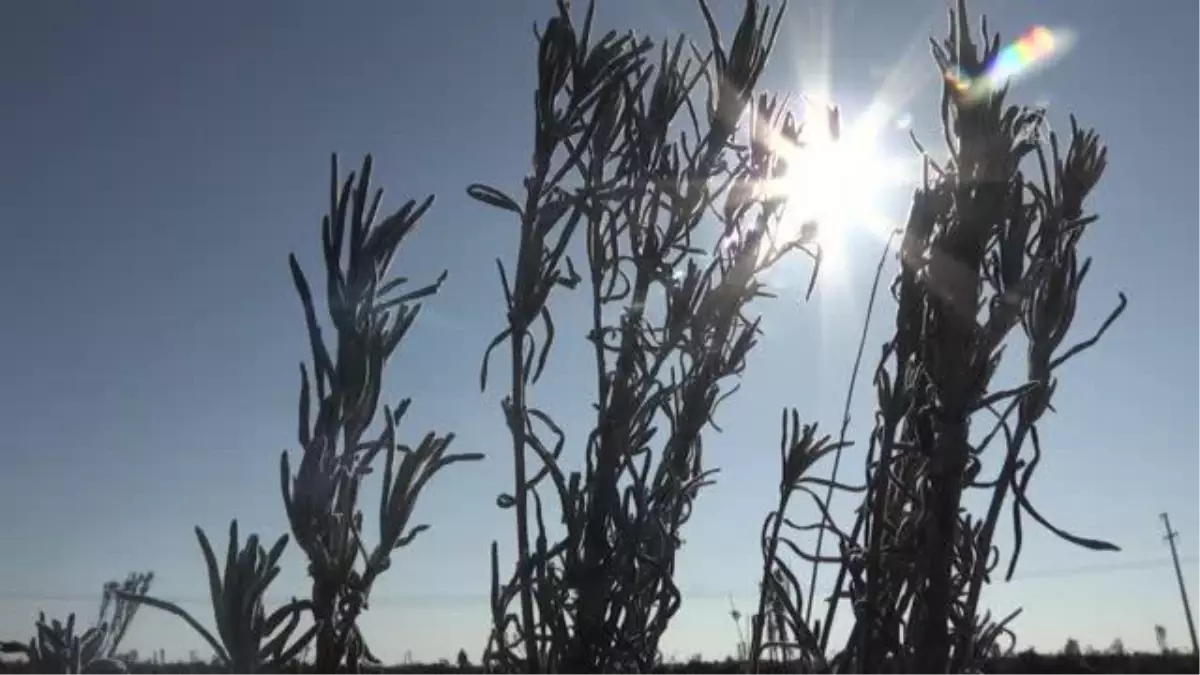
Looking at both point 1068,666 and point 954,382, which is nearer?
point 954,382

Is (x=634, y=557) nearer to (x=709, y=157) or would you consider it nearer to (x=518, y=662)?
(x=518, y=662)

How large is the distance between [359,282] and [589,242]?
616 mm

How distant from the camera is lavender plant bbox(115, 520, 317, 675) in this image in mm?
981

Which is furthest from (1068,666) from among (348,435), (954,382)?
(348,435)

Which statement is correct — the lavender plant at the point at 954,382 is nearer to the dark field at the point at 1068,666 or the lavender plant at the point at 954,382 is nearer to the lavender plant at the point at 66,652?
the lavender plant at the point at 66,652

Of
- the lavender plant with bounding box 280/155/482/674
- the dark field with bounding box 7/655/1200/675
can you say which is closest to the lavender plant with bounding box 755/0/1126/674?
the lavender plant with bounding box 280/155/482/674

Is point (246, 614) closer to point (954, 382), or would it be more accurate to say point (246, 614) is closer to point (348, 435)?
point (348, 435)

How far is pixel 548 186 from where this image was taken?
1.56 meters

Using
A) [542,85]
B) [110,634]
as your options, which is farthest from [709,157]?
[110,634]

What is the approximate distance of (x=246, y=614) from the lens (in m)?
0.99

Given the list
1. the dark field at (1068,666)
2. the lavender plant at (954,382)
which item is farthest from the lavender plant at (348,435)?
the dark field at (1068,666)

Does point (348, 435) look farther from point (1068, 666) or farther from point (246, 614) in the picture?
point (1068, 666)

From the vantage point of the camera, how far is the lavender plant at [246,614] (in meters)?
0.98

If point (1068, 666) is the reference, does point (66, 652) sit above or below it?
below
